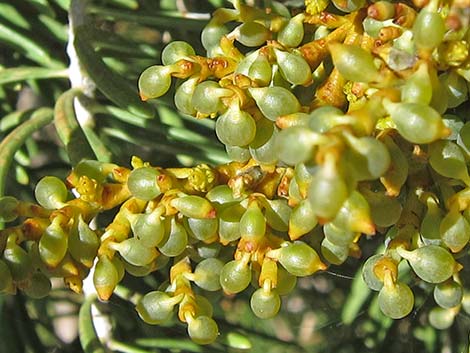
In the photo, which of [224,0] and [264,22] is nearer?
[264,22]

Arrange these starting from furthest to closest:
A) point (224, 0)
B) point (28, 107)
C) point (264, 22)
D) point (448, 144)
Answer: point (28, 107), point (224, 0), point (264, 22), point (448, 144)

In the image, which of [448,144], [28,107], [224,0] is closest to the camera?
[448,144]

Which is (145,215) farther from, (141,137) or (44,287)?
(141,137)

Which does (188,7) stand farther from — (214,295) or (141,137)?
(214,295)

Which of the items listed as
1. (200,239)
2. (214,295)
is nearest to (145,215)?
(200,239)

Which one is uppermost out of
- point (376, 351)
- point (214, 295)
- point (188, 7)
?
point (188, 7)

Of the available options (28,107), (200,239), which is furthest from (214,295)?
(28,107)

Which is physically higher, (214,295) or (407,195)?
(407,195)
